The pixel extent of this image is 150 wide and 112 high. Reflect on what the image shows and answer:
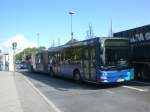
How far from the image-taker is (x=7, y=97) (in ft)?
51.0

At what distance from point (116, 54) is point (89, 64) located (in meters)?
1.82

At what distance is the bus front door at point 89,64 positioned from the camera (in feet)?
62.4

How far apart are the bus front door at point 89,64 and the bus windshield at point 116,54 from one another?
0.99 m

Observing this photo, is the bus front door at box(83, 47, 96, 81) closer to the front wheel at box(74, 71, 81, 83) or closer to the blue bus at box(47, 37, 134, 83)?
the blue bus at box(47, 37, 134, 83)

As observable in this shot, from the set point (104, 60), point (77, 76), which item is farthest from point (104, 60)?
point (77, 76)

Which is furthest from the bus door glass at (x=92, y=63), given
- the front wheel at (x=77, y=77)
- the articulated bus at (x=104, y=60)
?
the front wheel at (x=77, y=77)

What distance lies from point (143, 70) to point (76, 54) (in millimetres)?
4301

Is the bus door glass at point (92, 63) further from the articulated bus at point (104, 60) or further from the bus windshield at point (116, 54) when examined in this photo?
the bus windshield at point (116, 54)

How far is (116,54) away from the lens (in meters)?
18.6

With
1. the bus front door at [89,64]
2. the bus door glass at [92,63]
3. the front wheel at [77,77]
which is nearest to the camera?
the bus door glass at [92,63]

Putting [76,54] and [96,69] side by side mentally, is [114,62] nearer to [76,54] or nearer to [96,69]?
[96,69]

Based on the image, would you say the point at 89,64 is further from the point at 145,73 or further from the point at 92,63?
the point at 145,73

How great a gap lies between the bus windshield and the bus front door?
99cm

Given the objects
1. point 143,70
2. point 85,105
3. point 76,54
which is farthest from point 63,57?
point 85,105
